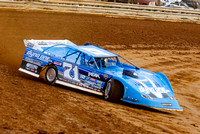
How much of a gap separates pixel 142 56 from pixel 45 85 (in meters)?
9.24

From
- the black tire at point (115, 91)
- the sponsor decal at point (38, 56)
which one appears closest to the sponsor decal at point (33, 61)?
the sponsor decal at point (38, 56)

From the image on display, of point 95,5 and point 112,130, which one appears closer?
point 112,130

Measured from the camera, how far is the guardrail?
23.5 metres

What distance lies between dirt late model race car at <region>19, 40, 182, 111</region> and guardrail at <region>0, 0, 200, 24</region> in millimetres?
12027

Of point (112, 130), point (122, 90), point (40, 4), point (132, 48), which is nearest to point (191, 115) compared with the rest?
point (122, 90)

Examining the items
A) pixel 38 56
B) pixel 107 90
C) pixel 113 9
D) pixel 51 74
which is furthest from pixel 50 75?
pixel 113 9

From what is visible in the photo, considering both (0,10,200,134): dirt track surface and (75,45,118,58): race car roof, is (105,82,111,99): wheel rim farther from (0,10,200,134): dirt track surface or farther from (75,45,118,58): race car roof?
(75,45,118,58): race car roof

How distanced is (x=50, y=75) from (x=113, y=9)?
1500 centimetres

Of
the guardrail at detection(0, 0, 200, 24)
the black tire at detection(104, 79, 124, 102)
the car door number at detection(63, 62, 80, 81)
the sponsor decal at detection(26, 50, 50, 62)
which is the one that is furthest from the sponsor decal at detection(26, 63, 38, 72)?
the guardrail at detection(0, 0, 200, 24)

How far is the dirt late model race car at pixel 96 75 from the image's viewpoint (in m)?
9.20

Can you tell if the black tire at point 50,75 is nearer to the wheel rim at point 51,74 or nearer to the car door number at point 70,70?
the wheel rim at point 51,74

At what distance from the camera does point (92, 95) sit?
10.1 meters

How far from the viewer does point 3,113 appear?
6449mm

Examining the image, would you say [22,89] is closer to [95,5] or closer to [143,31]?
[143,31]
